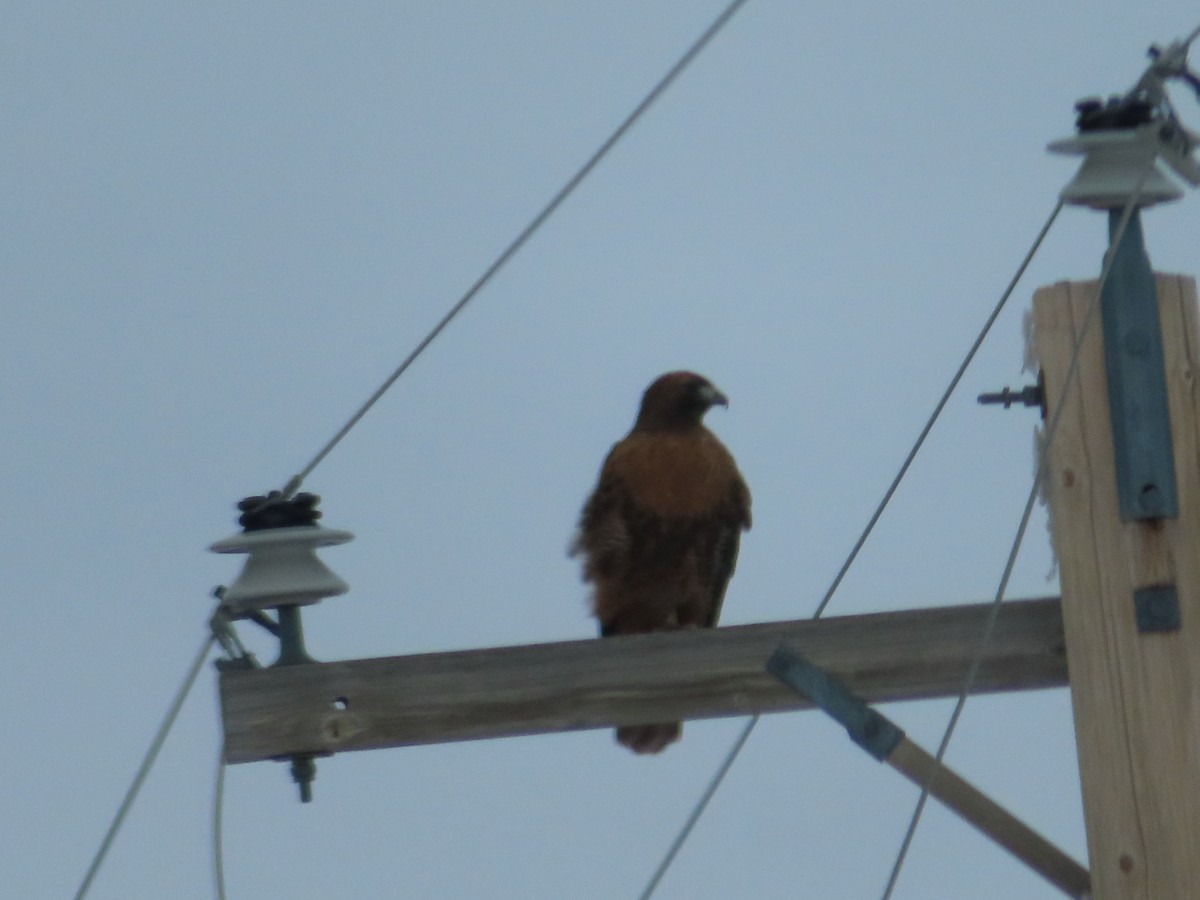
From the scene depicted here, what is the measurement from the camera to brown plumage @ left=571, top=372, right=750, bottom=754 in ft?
20.8

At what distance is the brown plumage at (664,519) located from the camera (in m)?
6.35

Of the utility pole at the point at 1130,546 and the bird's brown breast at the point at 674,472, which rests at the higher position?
the bird's brown breast at the point at 674,472

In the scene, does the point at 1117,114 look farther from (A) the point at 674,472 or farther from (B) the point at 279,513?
(A) the point at 674,472

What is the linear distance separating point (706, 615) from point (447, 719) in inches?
109

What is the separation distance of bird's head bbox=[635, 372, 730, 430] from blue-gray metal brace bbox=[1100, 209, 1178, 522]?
3046 mm

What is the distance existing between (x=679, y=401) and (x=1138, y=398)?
3.15 meters

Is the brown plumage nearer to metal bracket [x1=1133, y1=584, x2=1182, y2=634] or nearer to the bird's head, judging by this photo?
the bird's head

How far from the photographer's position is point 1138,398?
355 centimetres

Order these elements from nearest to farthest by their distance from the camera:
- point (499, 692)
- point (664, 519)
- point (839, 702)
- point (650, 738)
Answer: point (839, 702) → point (499, 692) → point (650, 738) → point (664, 519)

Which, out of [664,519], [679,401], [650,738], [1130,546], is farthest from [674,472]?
[1130,546]

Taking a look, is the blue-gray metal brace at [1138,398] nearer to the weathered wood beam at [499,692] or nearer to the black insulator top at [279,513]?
the weathered wood beam at [499,692]

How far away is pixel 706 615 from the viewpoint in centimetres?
672

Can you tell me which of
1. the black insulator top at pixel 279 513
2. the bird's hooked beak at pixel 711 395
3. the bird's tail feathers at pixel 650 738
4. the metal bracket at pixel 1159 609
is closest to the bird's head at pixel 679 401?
the bird's hooked beak at pixel 711 395

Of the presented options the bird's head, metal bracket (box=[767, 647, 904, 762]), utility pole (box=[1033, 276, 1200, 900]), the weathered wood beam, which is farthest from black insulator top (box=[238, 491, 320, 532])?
the bird's head
